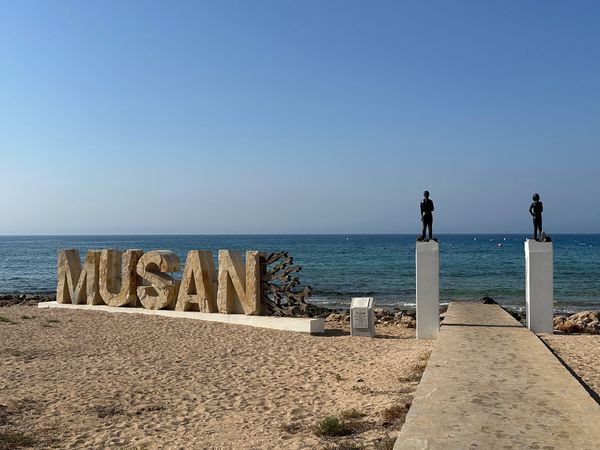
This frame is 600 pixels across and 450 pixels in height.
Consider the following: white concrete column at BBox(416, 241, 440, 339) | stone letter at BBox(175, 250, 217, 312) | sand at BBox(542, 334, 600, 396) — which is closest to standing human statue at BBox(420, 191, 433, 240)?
white concrete column at BBox(416, 241, 440, 339)

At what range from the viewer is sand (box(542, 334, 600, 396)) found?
9914 mm

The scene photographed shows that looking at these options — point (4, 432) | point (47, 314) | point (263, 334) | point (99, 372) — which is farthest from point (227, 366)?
point (47, 314)

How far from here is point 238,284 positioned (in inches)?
674

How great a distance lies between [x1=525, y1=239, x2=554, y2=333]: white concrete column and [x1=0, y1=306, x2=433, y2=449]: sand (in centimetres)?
288

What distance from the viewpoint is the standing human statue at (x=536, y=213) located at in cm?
1437

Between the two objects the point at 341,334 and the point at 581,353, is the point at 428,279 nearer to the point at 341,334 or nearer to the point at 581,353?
the point at 341,334

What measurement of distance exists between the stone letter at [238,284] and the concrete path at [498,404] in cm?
719

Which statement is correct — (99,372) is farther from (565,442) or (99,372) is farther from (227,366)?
(565,442)

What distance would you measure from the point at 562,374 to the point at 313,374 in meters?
4.43

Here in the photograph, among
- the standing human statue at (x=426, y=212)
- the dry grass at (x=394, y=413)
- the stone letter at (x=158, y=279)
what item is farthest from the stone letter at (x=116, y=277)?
the dry grass at (x=394, y=413)

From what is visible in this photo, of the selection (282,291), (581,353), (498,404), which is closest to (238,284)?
(282,291)

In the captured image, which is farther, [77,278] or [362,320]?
[77,278]

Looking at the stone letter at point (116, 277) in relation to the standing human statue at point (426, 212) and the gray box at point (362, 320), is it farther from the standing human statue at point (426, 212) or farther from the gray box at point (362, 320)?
the standing human statue at point (426, 212)

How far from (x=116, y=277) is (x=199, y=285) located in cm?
406
